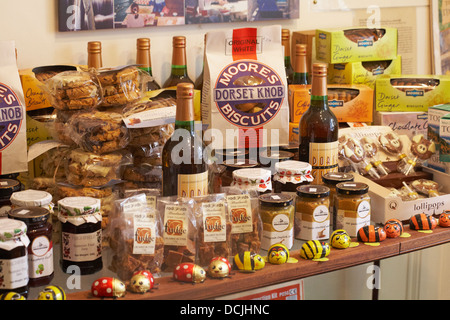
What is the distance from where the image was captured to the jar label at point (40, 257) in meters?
1.35

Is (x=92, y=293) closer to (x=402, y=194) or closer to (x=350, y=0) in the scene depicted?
(x=402, y=194)

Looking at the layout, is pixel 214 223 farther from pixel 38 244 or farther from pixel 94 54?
pixel 94 54

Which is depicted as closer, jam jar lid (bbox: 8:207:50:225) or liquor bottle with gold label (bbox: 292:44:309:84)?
jam jar lid (bbox: 8:207:50:225)

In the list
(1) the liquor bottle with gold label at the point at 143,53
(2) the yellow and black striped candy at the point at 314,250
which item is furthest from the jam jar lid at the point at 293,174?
(1) the liquor bottle with gold label at the point at 143,53

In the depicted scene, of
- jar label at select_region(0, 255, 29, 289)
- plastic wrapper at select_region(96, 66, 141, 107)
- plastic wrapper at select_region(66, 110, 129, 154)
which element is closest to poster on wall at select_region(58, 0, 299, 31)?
plastic wrapper at select_region(96, 66, 141, 107)

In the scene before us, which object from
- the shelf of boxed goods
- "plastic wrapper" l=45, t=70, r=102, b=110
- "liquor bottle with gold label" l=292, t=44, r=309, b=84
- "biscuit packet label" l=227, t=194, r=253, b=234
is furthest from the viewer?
"liquor bottle with gold label" l=292, t=44, r=309, b=84

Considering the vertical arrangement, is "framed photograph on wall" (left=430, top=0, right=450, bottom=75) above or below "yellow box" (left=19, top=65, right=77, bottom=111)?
above

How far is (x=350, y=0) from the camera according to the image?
2498 mm

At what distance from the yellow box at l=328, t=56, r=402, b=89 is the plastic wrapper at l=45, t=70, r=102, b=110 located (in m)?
0.96

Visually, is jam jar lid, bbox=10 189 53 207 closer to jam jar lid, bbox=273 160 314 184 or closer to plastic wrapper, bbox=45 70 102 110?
plastic wrapper, bbox=45 70 102 110

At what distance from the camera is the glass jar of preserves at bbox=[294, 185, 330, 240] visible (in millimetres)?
1595

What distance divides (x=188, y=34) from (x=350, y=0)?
72cm
